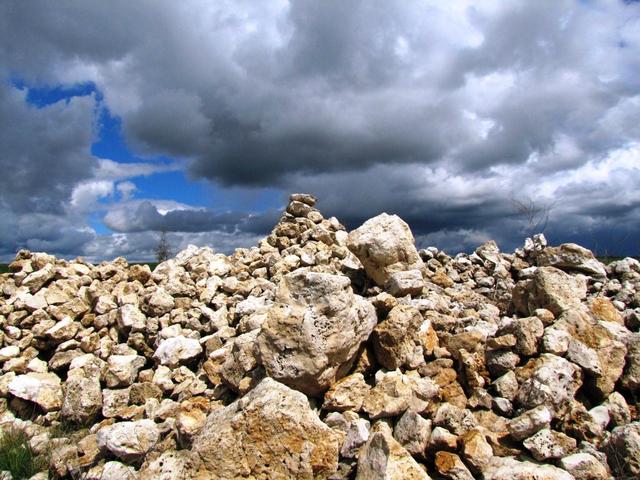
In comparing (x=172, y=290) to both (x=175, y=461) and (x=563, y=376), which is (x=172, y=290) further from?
(x=563, y=376)

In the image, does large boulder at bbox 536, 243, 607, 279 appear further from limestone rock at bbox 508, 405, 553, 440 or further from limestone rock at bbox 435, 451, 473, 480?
limestone rock at bbox 435, 451, 473, 480

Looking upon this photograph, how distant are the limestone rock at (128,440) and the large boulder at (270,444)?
5.49 ft

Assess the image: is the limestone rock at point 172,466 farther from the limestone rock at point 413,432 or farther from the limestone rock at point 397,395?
the limestone rock at point 413,432

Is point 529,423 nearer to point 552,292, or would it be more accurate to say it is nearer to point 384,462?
point 384,462

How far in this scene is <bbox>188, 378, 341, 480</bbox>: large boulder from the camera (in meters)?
5.34

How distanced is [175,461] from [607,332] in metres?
6.90

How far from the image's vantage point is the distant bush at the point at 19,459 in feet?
23.6

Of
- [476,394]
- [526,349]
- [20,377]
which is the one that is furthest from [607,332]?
[20,377]

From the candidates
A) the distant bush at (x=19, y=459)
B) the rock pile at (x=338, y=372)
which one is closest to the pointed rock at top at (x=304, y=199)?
the rock pile at (x=338, y=372)

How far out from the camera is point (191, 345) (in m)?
8.98

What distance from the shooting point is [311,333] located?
6477 millimetres

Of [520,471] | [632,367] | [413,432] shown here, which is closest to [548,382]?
[520,471]

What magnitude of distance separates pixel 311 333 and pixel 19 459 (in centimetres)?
514

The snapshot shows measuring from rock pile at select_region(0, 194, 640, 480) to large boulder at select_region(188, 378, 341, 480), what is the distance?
0.02 meters
